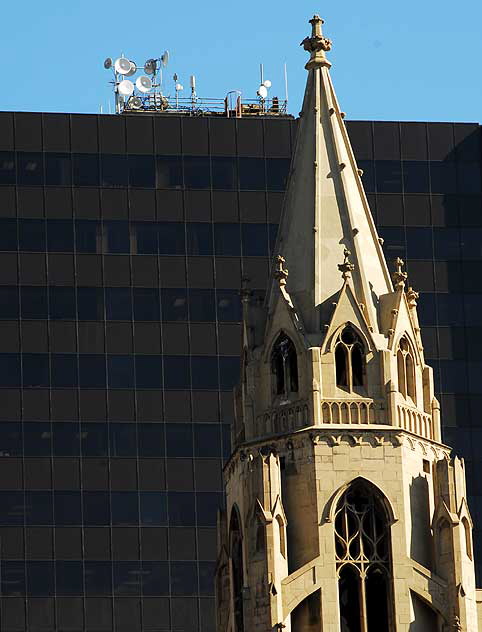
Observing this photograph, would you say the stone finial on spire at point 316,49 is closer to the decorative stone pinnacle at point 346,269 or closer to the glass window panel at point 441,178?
the decorative stone pinnacle at point 346,269

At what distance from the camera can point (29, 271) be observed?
15488 cm

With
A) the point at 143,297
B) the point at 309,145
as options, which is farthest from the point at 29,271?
the point at 309,145

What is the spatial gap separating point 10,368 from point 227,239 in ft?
45.0

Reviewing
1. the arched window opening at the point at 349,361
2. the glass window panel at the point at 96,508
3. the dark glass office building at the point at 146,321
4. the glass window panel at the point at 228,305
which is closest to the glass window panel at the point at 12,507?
the dark glass office building at the point at 146,321

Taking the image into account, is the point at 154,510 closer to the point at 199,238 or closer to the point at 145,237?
the point at 145,237

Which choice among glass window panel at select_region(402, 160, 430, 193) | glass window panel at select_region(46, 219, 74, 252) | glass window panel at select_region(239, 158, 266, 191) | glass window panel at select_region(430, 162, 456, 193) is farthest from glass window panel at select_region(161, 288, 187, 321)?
glass window panel at select_region(430, 162, 456, 193)

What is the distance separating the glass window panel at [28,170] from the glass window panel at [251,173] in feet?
35.0

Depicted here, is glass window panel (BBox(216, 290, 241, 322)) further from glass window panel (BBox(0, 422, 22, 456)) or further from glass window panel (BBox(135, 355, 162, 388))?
glass window panel (BBox(0, 422, 22, 456))

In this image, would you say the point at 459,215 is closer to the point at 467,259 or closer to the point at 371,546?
the point at 467,259

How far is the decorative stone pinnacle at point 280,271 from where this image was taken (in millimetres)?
84500

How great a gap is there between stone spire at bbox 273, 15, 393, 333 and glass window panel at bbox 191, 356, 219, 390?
2551 inches

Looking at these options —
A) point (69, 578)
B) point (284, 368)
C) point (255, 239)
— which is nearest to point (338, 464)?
point (284, 368)

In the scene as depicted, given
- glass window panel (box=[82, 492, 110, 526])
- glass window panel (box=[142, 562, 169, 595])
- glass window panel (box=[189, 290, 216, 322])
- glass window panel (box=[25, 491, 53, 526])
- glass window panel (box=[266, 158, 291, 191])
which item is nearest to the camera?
glass window panel (box=[142, 562, 169, 595])

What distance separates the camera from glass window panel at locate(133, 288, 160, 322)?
6063 inches
